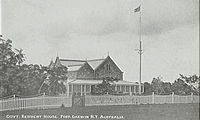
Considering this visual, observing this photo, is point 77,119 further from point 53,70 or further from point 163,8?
point 163,8

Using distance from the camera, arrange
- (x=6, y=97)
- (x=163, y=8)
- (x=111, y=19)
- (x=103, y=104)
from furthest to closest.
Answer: (x=6, y=97), (x=103, y=104), (x=111, y=19), (x=163, y=8)

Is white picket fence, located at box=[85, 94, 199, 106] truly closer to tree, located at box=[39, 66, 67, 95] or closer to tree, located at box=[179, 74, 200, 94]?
tree, located at box=[179, 74, 200, 94]

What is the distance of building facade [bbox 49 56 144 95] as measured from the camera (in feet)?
12.7

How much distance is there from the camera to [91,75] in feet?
15.4

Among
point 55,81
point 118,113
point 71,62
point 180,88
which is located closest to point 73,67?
point 71,62

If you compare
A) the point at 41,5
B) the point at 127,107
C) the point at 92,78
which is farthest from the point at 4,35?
the point at 127,107

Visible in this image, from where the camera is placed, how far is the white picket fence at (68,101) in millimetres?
3912

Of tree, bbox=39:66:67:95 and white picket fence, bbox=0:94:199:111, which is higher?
tree, bbox=39:66:67:95

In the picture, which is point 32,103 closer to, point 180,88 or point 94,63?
point 94,63

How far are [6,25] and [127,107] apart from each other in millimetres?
1651

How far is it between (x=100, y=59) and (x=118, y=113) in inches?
23.4

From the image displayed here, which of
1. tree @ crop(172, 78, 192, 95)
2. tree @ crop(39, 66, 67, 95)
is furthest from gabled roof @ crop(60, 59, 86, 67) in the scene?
tree @ crop(172, 78, 192, 95)

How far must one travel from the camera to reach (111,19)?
12.6 ft

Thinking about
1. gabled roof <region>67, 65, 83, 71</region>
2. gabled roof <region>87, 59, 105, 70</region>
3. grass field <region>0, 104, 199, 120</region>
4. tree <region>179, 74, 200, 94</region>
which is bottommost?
grass field <region>0, 104, 199, 120</region>
